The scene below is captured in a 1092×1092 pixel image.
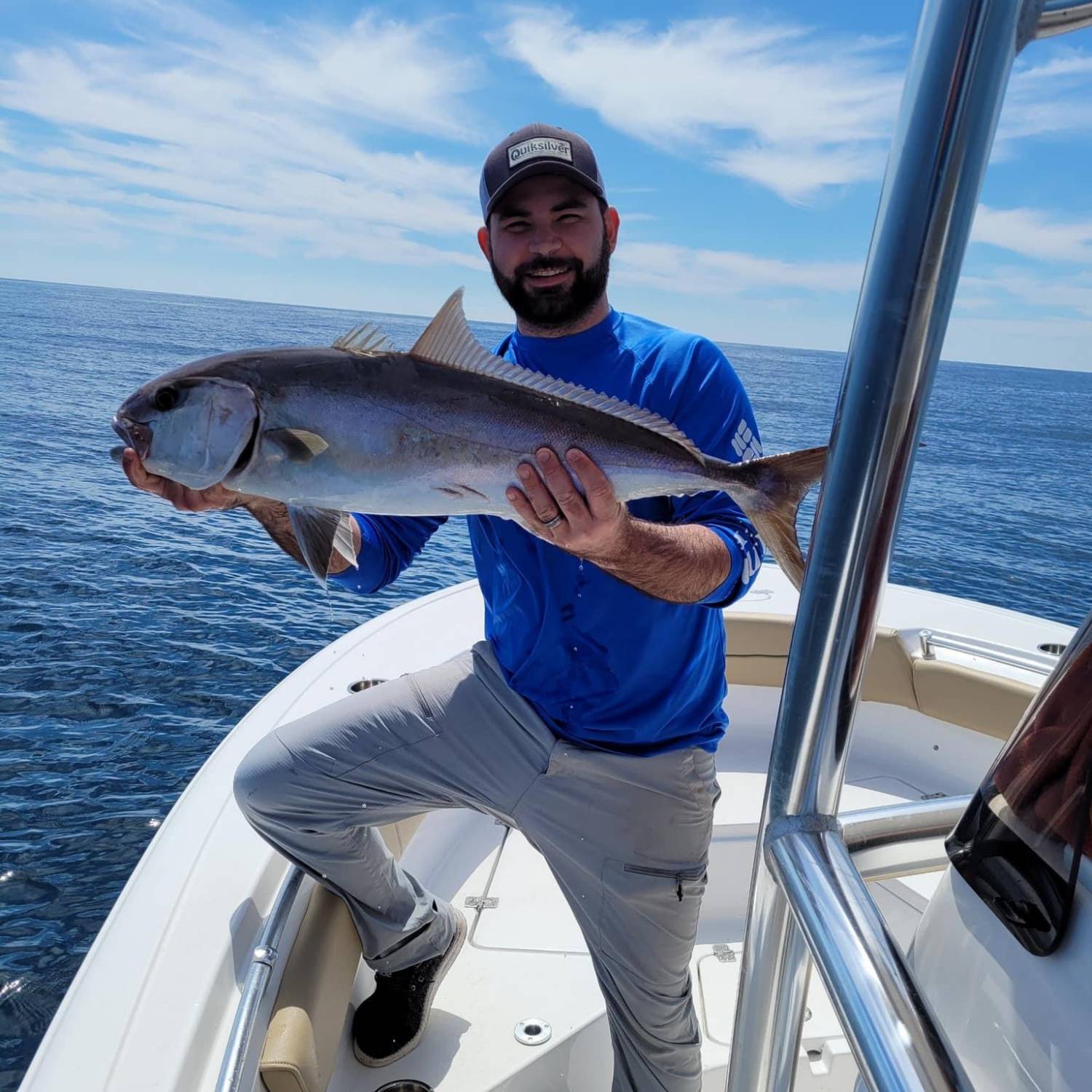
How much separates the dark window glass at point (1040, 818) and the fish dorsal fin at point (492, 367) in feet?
4.21

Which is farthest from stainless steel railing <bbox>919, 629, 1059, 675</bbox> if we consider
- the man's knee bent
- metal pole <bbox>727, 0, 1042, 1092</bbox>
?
metal pole <bbox>727, 0, 1042, 1092</bbox>

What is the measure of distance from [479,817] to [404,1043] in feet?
4.79

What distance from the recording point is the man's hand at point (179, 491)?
7.10 feet

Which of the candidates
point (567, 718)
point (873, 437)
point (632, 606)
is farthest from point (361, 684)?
point (873, 437)

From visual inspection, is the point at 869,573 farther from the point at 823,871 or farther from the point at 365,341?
the point at 365,341

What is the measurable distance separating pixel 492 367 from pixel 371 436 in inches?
15.0

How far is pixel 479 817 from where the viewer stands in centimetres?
423

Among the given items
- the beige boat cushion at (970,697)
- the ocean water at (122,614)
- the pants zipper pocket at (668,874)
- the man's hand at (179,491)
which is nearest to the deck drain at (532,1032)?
the pants zipper pocket at (668,874)

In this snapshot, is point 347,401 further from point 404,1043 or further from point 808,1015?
point 808,1015

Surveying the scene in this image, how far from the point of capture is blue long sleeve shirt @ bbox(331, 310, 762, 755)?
2592 millimetres

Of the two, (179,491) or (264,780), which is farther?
(264,780)

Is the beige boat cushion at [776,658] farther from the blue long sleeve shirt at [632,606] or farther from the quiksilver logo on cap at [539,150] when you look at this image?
the quiksilver logo on cap at [539,150]

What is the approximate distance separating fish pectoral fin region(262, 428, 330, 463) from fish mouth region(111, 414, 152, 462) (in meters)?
0.29

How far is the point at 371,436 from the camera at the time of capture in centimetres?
209
